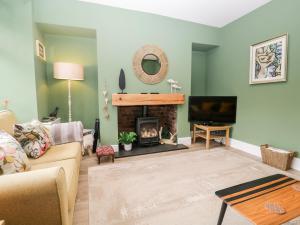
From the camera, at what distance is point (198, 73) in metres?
4.31

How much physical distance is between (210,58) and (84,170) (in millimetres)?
3827

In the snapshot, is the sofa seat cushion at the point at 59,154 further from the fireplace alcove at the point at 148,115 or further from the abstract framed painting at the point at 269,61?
the abstract framed painting at the point at 269,61

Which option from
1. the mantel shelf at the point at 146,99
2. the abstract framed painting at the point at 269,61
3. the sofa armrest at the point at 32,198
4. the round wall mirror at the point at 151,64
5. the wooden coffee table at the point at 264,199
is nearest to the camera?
the sofa armrest at the point at 32,198

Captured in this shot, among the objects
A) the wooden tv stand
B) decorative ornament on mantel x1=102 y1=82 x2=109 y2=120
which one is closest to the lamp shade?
decorative ornament on mantel x1=102 y1=82 x2=109 y2=120

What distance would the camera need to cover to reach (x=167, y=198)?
171 cm

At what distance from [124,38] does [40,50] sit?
1487 millimetres

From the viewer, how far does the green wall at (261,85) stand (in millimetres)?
2410

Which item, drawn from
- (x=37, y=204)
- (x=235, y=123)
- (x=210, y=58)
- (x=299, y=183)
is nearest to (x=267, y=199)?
(x=299, y=183)

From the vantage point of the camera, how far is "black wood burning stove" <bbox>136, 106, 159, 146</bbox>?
3328 mm

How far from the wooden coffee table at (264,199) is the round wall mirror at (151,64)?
8.51ft

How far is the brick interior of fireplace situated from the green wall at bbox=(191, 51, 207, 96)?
1059 millimetres

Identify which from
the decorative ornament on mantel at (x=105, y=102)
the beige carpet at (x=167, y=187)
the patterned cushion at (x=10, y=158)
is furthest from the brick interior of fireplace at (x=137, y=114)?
the patterned cushion at (x=10, y=158)

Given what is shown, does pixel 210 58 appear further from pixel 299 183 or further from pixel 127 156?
pixel 299 183

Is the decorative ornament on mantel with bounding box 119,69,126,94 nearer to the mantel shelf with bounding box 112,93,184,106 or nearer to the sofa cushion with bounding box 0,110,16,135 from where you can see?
the mantel shelf with bounding box 112,93,184,106
